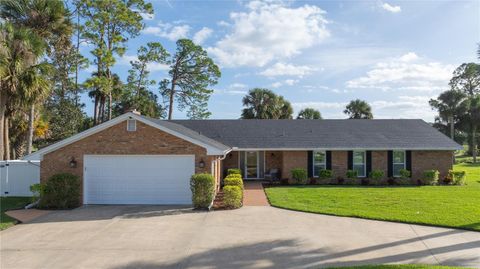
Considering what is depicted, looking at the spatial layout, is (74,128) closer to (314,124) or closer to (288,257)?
(314,124)

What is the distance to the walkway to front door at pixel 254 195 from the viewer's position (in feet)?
53.1

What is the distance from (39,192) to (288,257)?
432 inches

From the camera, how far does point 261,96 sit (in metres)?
42.4

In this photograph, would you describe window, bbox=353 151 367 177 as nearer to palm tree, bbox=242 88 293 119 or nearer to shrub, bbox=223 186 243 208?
shrub, bbox=223 186 243 208

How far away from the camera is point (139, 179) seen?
52.7 feet

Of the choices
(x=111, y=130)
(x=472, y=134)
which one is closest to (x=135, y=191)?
(x=111, y=130)

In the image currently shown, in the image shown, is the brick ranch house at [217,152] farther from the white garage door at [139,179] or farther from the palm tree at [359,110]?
the palm tree at [359,110]

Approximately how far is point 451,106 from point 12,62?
50.3 metres

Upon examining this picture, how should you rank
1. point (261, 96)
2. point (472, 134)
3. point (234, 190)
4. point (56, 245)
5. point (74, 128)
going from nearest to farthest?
point (56, 245) < point (234, 190) < point (74, 128) < point (261, 96) < point (472, 134)

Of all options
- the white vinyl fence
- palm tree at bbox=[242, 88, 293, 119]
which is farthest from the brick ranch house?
palm tree at bbox=[242, 88, 293, 119]

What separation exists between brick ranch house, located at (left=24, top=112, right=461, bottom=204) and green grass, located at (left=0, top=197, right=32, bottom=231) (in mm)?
1430

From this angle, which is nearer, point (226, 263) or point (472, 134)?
point (226, 263)

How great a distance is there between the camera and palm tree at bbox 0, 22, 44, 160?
1956cm

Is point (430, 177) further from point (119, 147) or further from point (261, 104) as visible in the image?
point (261, 104)
